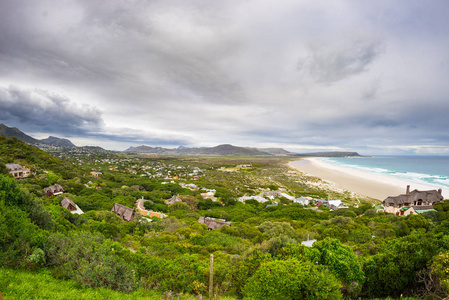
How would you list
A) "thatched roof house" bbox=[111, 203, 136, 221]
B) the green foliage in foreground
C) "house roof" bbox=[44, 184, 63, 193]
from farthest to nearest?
"house roof" bbox=[44, 184, 63, 193]
"thatched roof house" bbox=[111, 203, 136, 221]
the green foliage in foreground

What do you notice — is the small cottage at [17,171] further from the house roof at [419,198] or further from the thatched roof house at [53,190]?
the house roof at [419,198]

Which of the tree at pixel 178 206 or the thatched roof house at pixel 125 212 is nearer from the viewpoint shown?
the thatched roof house at pixel 125 212

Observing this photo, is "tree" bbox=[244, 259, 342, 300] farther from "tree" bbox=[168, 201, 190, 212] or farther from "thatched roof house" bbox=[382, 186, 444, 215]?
"thatched roof house" bbox=[382, 186, 444, 215]

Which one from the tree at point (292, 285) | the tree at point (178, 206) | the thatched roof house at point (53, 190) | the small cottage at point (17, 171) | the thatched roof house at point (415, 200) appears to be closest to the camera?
the tree at point (292, 285)

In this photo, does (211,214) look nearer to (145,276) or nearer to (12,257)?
(145,276)

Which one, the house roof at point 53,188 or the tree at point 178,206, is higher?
the house roof at point 53,188

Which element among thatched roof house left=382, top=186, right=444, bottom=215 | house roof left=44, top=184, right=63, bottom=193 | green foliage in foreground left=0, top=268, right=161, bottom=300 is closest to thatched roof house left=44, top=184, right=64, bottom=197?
house roof left=44, top=184, right=63, bottom=193

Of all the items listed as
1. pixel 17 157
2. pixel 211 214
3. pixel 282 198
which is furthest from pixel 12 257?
pixel 17 157

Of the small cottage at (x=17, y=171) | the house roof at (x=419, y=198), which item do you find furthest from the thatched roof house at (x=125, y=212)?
the house roof at (x=419, y=198)
